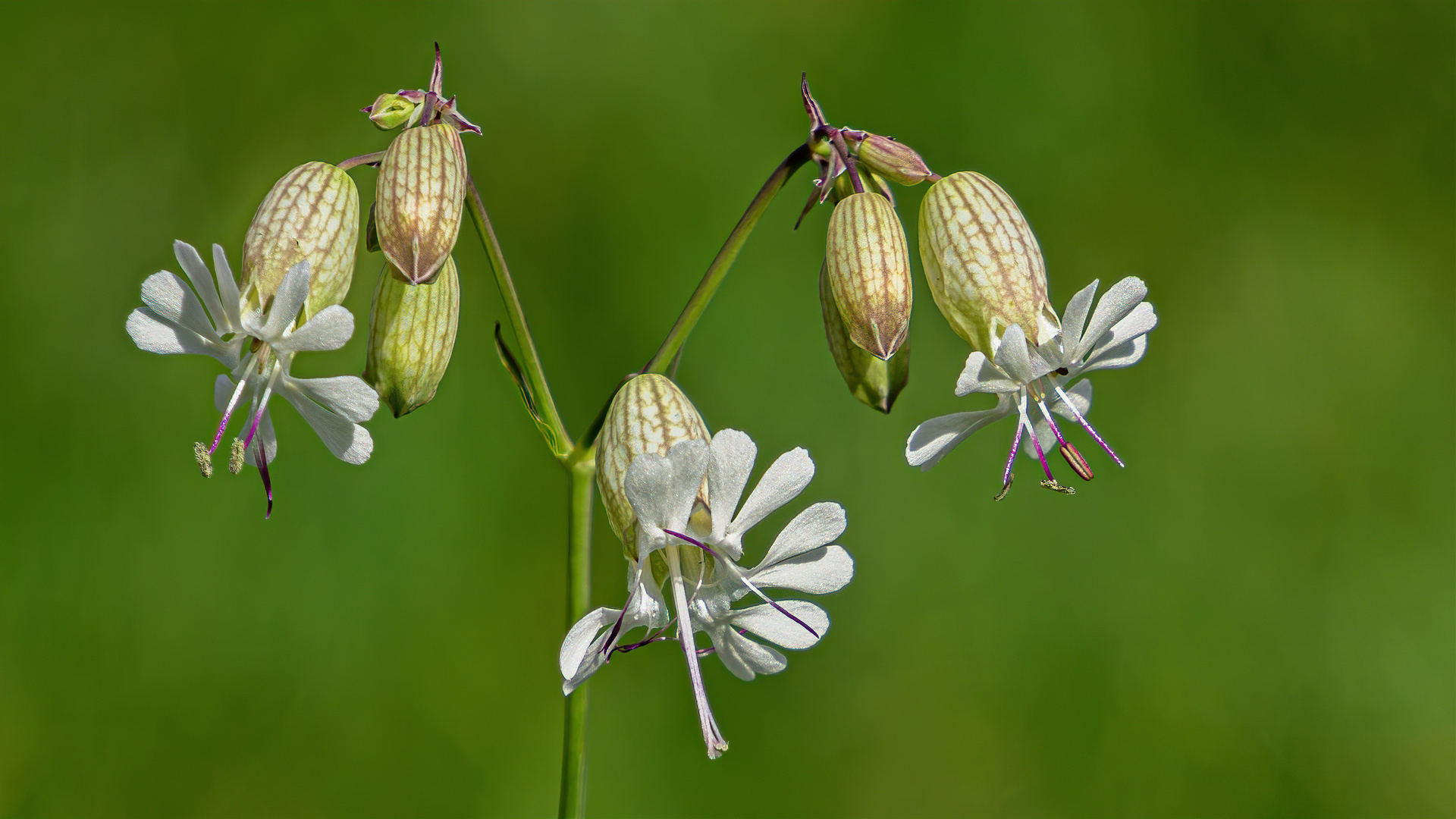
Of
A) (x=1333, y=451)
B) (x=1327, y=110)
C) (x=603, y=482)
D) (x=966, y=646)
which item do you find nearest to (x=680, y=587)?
(x=603, y=482)

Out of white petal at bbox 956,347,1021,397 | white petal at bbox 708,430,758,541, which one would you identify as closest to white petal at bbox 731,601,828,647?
white petal at bbox 708,430,758,541

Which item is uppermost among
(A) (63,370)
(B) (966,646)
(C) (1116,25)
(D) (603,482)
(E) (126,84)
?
(C) (1116,25)

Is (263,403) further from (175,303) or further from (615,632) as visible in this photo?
(615,632)

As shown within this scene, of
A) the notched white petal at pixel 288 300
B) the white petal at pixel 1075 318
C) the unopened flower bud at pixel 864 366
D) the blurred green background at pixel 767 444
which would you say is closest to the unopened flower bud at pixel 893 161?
the unopened flower bud at pixel 864 366

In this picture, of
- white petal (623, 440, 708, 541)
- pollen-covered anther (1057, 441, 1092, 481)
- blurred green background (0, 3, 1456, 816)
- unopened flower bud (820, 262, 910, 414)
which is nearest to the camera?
white petal (623, 440, 708, 541)

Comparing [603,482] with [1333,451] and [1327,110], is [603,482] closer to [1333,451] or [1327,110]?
[1333,451]

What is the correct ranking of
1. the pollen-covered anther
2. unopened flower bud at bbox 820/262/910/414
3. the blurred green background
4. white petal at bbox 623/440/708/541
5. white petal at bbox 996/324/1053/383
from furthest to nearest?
the blurred green background
unopened flower bud at bbox 820/262/910/414
the pollen-covered anther
white petal at bbox 996/324/1053/383
white petal at bbox 623/440/708/541

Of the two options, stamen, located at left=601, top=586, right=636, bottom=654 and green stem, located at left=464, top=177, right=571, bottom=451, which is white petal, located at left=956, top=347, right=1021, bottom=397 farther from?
green stem, located at left=464, top=177, right=571, bottom=451
